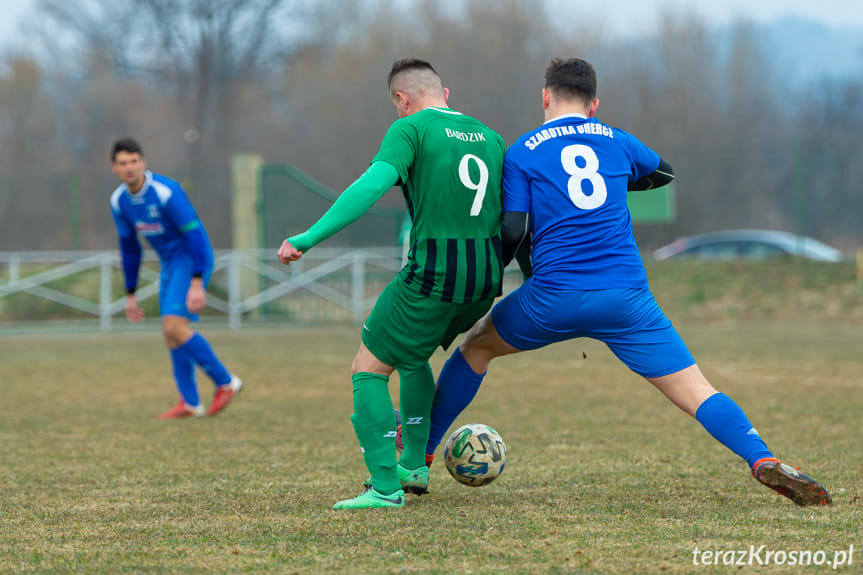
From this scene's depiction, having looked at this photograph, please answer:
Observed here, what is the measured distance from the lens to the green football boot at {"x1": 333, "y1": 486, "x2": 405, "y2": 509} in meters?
4.41

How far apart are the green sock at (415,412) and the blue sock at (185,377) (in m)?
3.86

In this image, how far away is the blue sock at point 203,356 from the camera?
26.8 ft

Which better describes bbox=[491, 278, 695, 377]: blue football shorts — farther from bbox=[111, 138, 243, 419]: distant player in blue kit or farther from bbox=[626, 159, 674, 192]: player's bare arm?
bbox=[111, 138, 243, 419]: distant player in blue kit

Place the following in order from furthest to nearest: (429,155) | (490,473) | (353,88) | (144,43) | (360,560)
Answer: (353,88) → (144,43) → (490,473) → (429,155) → (360,560)

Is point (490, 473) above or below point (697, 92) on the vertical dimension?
below

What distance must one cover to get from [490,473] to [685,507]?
0.85 meters

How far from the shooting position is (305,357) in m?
13.4

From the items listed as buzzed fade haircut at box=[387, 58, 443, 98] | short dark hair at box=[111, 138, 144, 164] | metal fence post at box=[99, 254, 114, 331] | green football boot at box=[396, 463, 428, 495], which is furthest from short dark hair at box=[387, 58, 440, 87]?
metal fence post at box=[99, 254, 114, 331]

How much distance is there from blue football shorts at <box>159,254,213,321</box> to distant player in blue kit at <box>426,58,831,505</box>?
13.7 feet

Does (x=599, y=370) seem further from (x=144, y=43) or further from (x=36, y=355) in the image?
(x=144, y=43)

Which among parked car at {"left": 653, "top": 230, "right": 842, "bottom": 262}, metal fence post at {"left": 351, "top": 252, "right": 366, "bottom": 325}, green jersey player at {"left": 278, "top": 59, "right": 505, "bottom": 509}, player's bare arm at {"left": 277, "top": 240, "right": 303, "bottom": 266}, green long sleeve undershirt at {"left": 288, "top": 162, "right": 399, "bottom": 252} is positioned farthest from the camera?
parked car at {"left": 653, "top": 230, "right": 842, "bottom": 262}

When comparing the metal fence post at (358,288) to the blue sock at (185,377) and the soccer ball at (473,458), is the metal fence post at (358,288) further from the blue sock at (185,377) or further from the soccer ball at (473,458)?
the soccer ball at (473,458)

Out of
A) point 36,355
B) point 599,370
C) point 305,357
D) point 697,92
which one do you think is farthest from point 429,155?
point 697,92

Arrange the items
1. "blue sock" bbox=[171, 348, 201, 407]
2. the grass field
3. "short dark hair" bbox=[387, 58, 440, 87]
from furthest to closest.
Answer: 1. "blue sock" bbox=[171, 348, 201, 407]
2. "short dark hair" bbox=[387, 58, 440, 87]
3. the grass field
